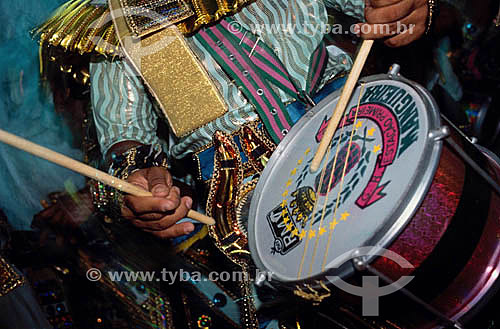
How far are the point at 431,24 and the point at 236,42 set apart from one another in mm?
556

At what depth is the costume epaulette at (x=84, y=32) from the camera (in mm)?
→ 1296

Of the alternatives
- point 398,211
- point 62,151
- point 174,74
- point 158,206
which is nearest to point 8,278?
point 62,151

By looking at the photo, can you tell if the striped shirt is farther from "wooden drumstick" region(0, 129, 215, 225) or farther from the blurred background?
"wooden drumstick" region(0, 129, 215, 225)

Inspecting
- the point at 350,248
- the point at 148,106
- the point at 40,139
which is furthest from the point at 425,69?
the point at 40,139

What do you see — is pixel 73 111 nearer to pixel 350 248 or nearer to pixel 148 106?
pixel 148 106

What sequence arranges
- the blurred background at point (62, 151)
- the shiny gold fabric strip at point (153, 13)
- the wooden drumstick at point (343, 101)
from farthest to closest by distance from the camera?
1. the blurred background at point (62, 151)
2. the shiny gold fabric strip at point (153, 13)
3. the wooden drumstick at point (343, 101)

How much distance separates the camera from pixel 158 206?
42.6 inches

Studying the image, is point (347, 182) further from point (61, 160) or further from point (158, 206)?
point (61, 160)

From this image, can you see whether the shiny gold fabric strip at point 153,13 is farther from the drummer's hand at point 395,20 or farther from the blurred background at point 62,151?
the drummer's hand at point 395,20

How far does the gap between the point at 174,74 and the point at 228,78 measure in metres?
0.16

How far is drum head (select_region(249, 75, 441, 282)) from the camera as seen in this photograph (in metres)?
0.79

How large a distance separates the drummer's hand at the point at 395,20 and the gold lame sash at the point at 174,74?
488mm

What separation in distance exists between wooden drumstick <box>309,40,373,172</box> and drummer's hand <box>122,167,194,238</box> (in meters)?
0.37

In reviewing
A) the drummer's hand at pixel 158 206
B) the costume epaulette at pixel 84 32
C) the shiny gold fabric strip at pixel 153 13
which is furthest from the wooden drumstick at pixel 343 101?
the costume epaulette at pixel 84 32
